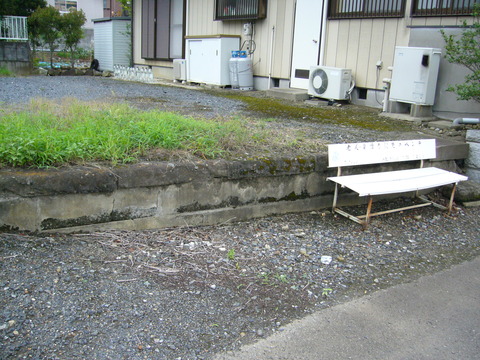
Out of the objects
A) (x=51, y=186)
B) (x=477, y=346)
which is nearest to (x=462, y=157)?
(x=477, y=346)

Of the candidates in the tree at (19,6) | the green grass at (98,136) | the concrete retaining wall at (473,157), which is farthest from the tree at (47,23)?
the concrete retaining wall at (473,157)

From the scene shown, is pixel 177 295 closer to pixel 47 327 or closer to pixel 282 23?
pixel 47 327

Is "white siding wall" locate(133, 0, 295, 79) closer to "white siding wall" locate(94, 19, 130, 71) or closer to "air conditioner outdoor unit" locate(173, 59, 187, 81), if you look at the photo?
"air conditioner outdoor unit" locate(173, 59, 187, 81)

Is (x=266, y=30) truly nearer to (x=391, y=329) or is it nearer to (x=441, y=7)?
(x=441, y=7)

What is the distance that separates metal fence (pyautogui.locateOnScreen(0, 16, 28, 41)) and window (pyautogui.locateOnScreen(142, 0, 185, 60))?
4753mm

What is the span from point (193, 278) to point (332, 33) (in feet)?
24.4

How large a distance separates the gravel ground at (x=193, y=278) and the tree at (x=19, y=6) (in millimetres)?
17438

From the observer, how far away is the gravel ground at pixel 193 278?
2682 mm

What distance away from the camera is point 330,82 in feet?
30.2

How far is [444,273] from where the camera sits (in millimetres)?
3893

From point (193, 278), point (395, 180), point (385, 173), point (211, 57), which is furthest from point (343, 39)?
point (193, 278)

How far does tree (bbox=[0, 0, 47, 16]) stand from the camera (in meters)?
17.9

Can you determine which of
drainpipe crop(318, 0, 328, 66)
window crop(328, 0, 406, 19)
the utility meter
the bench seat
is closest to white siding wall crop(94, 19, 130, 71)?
the utility meter

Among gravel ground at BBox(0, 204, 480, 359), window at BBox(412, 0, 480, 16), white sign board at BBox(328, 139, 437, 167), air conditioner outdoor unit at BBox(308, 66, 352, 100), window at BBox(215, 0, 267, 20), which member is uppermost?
window at BBox(215, 0, 267, 20)
